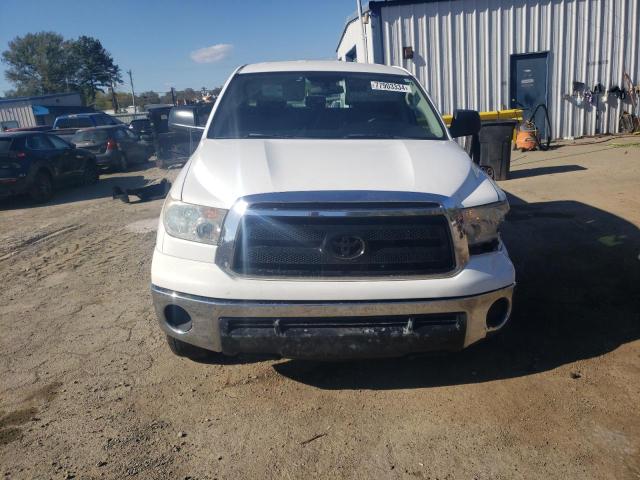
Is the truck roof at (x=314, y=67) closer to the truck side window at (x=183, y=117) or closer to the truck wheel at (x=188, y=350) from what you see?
the truck side window at (x=183, y=117)

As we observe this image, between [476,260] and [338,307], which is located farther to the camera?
[476,260]

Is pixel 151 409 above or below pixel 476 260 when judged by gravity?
below

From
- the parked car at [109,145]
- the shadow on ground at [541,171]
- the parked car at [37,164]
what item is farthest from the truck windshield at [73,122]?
the shadow on ground at [541,171]

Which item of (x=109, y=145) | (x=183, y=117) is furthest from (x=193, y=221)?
(x=109, y=145)

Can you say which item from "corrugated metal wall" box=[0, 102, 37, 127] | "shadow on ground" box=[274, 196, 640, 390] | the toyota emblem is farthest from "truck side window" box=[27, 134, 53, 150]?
"corrugated metal wall" box=[0, 102, 37, 127]

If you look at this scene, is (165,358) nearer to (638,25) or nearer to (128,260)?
(128,260)

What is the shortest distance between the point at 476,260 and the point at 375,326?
2.17ft

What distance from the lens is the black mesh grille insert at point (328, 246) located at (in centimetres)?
267

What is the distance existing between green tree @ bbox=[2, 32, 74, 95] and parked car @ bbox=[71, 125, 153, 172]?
218ft

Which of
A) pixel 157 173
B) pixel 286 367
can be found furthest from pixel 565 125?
pixel 286 367

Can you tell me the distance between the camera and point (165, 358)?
11.6ft

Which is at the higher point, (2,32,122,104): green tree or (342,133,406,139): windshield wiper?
(2,32,122,104): green tree

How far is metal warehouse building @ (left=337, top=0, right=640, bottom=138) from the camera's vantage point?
13.2m

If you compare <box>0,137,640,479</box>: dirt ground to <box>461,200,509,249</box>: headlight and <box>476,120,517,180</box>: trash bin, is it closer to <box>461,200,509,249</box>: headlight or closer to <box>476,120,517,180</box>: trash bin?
<box>461,200,509,249</box>: headlight
